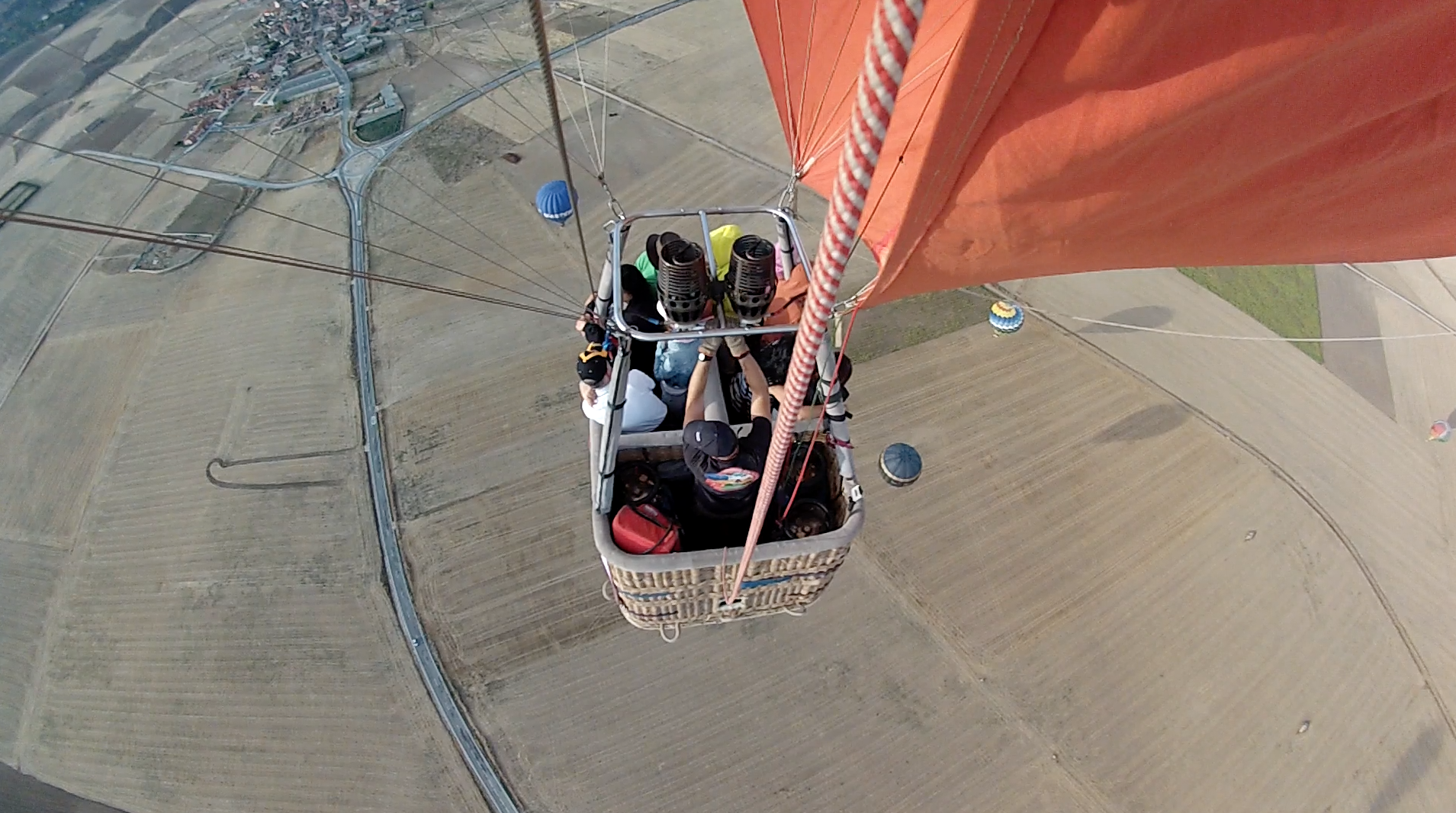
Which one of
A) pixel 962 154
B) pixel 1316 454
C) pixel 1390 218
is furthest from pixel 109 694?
pixel 1316 454

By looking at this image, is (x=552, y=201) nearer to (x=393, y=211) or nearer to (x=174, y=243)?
(x=393, y=211)

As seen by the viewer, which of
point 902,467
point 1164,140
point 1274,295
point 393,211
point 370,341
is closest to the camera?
point 1164,140

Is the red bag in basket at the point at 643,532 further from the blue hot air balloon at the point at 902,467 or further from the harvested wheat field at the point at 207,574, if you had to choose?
the harvested wheat field at the point at 207,574

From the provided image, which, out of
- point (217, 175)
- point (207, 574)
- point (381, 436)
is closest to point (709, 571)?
point (381, 436)

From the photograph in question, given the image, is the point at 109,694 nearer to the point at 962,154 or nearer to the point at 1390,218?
the point at 962,154

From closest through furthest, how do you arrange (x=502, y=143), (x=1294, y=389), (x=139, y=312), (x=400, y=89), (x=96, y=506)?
(x=96, y=506) → (x=1294, y=389) → (x=139, y=312) → (x=502, y=143) → (x=400, y=89)

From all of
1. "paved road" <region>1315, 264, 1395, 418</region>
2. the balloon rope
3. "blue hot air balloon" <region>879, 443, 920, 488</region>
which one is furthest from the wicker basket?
"paved road" <region>1315, 264, 1395, 418</region>

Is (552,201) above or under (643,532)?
under
